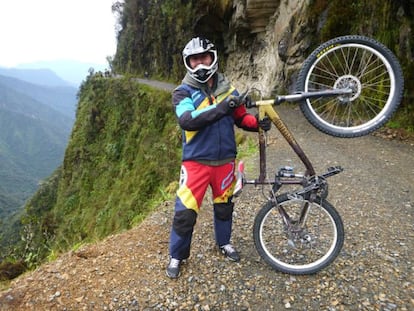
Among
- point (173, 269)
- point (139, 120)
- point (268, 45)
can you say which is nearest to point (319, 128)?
point (173, 269)

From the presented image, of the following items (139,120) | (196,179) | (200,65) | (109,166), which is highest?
(200,65)

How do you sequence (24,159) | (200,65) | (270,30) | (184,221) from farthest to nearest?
(24,159), (270,30), (184,221), (200,65)

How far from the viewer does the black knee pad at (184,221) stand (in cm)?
338

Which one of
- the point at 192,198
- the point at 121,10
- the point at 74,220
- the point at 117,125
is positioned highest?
A: the point at 121,10

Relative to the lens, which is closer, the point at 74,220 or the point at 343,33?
the point at 343,33

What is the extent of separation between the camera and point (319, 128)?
119 inches

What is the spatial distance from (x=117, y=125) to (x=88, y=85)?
14.5m

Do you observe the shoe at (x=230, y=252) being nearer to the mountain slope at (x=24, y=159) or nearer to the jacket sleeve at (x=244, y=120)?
the jacket sleeve at (x=244, y=120)

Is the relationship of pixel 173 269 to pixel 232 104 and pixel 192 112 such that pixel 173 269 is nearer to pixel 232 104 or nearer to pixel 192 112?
pixel 192 112

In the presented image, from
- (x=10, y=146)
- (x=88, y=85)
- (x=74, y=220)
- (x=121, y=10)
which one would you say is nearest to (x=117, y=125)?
(x=74, y=220)

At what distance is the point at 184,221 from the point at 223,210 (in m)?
0.54

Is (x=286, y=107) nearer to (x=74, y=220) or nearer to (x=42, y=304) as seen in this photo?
(x=42, y=304)

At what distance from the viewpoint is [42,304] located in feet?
10.7

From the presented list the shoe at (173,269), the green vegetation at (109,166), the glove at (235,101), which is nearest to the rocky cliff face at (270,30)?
the green vegetation at (109,166)
